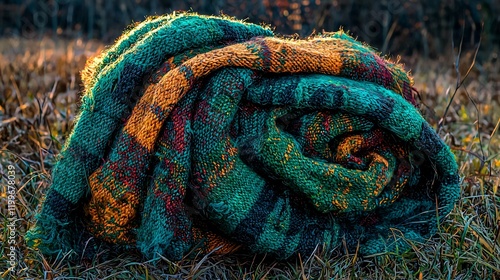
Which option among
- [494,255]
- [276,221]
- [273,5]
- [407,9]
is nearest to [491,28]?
[407,9]

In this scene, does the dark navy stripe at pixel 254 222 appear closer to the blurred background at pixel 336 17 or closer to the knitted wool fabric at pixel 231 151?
the knitted wool fabric at pixel 231 151

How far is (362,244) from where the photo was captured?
5.18 ft

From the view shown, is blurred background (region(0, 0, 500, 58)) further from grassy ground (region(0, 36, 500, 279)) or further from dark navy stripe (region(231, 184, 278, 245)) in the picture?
dark navy stripe (region(231, 184, 278, 245))

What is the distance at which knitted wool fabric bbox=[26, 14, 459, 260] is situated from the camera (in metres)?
1.40

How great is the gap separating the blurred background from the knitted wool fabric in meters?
1.86

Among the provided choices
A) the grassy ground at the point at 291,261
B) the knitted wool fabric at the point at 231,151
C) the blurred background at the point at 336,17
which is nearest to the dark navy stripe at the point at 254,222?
the knitted wool fabric at the point at 231,151

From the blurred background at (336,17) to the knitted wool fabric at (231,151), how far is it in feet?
6.10

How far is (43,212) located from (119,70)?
0.44 meters

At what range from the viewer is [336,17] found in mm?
5047

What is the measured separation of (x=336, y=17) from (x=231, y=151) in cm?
391

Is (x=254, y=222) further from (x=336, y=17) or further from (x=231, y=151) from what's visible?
(x=336, y=17)

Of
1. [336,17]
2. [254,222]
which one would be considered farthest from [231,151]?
[336,17]

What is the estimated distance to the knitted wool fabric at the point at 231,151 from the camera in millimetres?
1399

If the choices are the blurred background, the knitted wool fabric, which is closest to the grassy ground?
the knitted wool fabric
